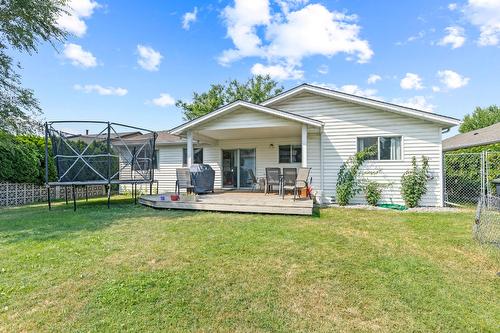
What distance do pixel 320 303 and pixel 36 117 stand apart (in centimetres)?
1317

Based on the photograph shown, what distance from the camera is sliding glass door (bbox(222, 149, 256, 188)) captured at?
12453mm

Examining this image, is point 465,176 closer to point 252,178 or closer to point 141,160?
point 252,178

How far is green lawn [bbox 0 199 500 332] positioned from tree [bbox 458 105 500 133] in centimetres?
4235

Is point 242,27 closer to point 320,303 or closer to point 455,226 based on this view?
point 455,226

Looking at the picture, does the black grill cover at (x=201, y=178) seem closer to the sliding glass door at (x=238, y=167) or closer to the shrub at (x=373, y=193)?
the sliding glass door at (x=238, y=167)

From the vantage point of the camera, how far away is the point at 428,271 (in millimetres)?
3453

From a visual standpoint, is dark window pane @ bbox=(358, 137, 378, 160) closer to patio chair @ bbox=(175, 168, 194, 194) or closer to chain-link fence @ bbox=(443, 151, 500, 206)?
chain-link fence @ bbox=(443, 151, 500, 206)

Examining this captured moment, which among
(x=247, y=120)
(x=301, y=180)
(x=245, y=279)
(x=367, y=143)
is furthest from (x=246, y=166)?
(x=245, y=279)

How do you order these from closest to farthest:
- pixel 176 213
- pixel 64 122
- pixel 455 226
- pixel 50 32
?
1. pixel 455 226
2. pixel 176 213
3. pixel 64 122
4. pixel 50 32

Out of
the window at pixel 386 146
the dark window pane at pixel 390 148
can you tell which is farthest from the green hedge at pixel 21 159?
the dark window pane at pixel 390 148

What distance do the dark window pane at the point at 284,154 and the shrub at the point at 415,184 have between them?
4.53m

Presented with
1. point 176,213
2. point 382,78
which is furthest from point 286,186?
point 382,78

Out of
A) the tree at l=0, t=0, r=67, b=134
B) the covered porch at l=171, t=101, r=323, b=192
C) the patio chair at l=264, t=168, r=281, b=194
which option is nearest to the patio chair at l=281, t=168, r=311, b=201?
the covered porch at l=171, t=101, r=323, b=192

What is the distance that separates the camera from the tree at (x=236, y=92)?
95.9 ft
